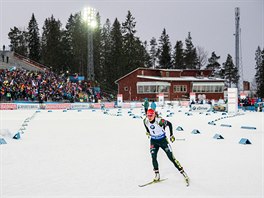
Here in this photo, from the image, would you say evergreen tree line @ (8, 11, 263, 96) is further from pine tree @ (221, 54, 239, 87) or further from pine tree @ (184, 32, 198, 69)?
pine tree @ (221, 54, 239, 87)

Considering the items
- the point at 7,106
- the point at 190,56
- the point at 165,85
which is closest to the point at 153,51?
the point at 190,56

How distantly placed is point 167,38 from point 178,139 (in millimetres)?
79563

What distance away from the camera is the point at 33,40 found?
77.6 metres

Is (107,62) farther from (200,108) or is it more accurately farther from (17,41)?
(200,108)

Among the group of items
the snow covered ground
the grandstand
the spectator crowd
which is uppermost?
the grandstand

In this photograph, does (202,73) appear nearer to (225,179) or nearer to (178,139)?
(178,139)

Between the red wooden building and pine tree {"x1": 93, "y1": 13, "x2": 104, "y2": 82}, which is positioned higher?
pine tree {"x1": 93, "y1": 13, "x2": 104, "y2": 82}

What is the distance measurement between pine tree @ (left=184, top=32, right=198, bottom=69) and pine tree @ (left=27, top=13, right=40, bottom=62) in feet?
142

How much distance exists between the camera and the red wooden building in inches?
2298

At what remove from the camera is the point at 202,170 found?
7293mm

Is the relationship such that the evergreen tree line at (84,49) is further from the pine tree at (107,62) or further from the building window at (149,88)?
the building window at (149,88)

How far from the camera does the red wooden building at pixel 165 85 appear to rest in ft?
192

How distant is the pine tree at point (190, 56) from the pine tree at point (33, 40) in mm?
43165

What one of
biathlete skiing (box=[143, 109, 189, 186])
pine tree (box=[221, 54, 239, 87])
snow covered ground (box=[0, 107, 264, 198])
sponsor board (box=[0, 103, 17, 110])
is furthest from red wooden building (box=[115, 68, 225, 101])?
biathlete skiing (box=[143, 109, 189, 186])
